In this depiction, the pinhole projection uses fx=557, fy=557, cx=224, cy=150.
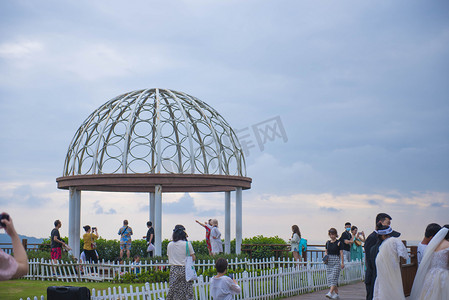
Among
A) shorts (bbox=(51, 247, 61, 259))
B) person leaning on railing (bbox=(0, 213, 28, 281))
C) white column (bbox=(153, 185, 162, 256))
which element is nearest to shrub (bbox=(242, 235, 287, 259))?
white column (bbox=(153, 185, 162, 256))

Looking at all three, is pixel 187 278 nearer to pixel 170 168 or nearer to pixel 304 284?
pixel 304 284

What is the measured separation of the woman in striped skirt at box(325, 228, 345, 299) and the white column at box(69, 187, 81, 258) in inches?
432

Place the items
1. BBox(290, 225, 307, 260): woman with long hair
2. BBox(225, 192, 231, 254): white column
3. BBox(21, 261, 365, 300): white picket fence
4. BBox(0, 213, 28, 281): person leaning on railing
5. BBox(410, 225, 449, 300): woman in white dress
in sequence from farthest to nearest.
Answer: BBox(225, 192, 231, 254): white column
BBox(290, 225, 307, 260): woman with long hair
BBox(21, 261, 365, 300): white picket fence
BBox(410, 225, 449, 300): woman in white dress
BBox(0, 213, 28, 281): person leaning on railing

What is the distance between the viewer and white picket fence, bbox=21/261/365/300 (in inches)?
474

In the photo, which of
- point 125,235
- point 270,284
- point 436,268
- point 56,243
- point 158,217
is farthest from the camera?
point 125,235

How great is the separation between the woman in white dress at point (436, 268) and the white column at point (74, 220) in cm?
1492

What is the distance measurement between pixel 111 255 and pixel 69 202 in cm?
545

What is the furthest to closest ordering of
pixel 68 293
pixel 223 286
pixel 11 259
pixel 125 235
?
1. pixel 125 235
2. pixel 223 286
3. pixel 68 293
4. pixel 11 259

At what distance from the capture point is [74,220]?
21.8 meters

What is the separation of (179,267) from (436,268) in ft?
16.4

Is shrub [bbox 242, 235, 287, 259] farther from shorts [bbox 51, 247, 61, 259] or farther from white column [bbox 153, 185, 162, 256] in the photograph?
shorts [bbox 51, 247, 61, 259]

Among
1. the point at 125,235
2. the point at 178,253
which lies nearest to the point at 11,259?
the point at 178,253

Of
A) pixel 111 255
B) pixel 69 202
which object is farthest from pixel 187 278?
pixel 111 255

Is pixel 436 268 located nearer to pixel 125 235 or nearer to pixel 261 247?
pixel 125 235
